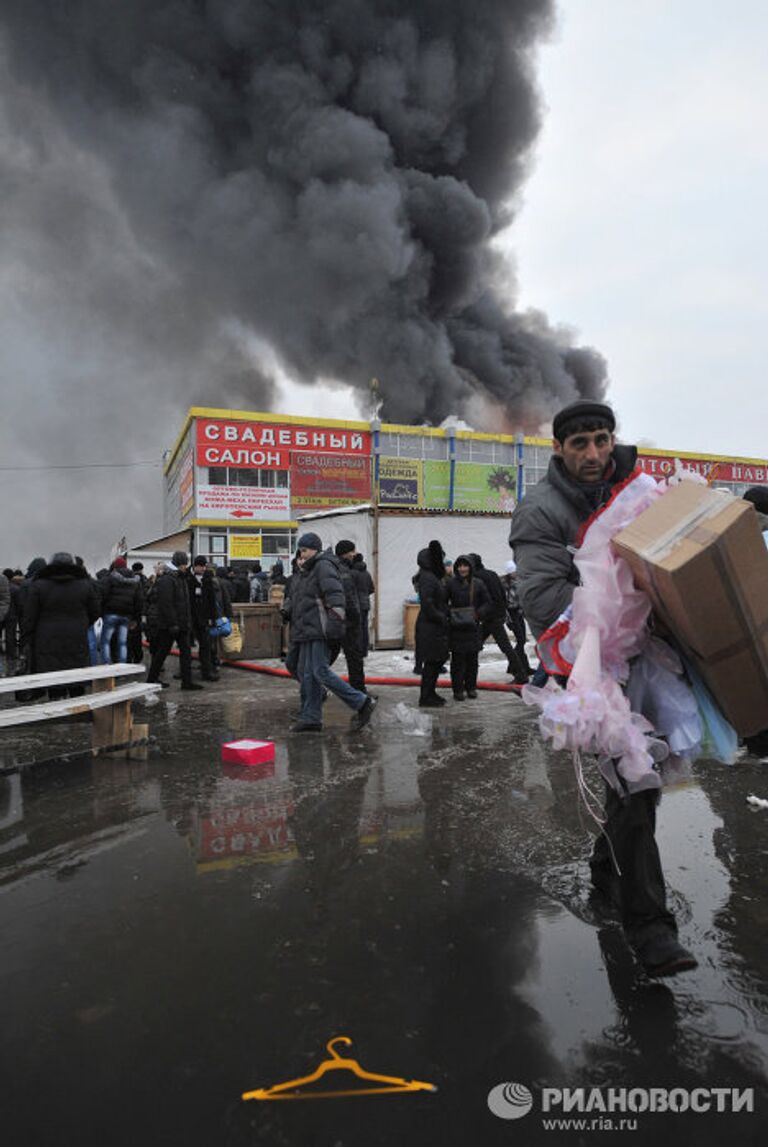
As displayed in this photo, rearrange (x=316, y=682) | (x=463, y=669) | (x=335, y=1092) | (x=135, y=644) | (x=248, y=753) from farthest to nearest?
1. (x=135, y=644)
2. (x=463, y=669)
3. (x=316, y=682)
4. (x=248, y=753)
5. (x=335, y=1092)

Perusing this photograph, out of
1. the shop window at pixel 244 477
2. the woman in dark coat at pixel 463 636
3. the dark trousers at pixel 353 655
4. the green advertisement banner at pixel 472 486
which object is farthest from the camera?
the green advertisement banner at pixel 472 486

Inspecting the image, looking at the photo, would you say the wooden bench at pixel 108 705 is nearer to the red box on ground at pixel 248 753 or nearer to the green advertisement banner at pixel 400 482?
the red box on ground at pixel 248 753

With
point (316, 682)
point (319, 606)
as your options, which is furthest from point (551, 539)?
point (316, 682)

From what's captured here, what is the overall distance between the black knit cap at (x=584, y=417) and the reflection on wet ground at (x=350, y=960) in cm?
196

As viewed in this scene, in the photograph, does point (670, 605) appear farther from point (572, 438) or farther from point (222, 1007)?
point (222, 1007)

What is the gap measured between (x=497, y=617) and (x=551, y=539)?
666 centimetres

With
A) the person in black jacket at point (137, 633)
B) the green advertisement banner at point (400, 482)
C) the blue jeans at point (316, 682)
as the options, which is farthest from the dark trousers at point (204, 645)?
the green advertisement banner at point (400, 482)

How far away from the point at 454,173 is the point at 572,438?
73.1 m

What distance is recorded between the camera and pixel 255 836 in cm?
361

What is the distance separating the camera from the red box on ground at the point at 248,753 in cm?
512

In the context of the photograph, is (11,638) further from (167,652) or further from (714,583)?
(714,583)

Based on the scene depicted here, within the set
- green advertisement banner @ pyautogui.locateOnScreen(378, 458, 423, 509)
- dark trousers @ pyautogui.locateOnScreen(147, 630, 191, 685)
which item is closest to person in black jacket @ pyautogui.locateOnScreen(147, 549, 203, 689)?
dark trousers @ pyautogui.locateOnScreen(147, 630, 191, 685)

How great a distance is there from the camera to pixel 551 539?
8.30 ft

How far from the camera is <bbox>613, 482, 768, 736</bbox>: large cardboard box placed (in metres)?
1.90
